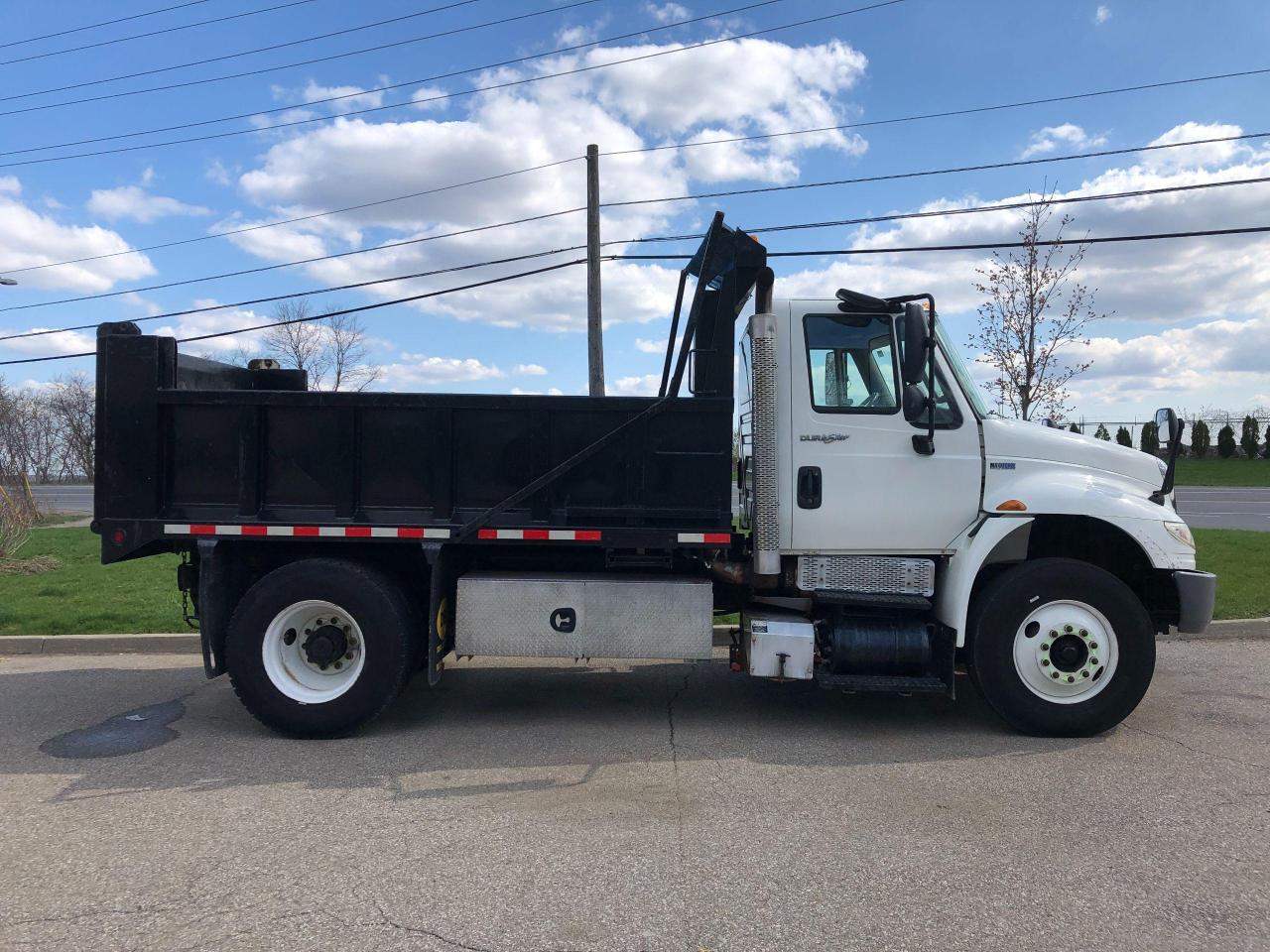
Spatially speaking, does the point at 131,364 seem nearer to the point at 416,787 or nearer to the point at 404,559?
the point at 404,559

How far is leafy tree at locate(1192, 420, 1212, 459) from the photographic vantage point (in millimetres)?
42219

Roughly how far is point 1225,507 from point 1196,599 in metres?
22.2

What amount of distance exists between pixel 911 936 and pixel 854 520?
9.38 ft

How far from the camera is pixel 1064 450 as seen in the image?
564 cm

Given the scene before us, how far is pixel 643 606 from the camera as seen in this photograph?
5.62m

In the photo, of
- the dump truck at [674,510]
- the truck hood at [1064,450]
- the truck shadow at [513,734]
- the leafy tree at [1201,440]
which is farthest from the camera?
the leafy tree at [1201,440]

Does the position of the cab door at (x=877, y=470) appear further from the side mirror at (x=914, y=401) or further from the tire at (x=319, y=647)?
the tire at (x=319, y=647)

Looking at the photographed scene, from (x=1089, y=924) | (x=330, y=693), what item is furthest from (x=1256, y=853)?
(x=330, y=693)

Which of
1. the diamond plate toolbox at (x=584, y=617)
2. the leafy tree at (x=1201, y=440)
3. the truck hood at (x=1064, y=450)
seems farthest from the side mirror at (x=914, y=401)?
the leafy tree at (x=1201, y=440)

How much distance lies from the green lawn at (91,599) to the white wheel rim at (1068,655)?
290 inches

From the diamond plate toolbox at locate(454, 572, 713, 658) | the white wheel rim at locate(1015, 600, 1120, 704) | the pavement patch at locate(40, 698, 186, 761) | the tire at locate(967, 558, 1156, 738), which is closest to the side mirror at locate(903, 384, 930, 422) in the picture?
the tire at locate(967, 558, 1156, 738)

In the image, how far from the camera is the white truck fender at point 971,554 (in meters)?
5.44

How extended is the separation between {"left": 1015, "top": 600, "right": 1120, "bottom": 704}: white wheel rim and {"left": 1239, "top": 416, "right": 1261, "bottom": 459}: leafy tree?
44.4 meters

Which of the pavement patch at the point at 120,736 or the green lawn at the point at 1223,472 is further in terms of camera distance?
the green lawn at the point at 1223,472
